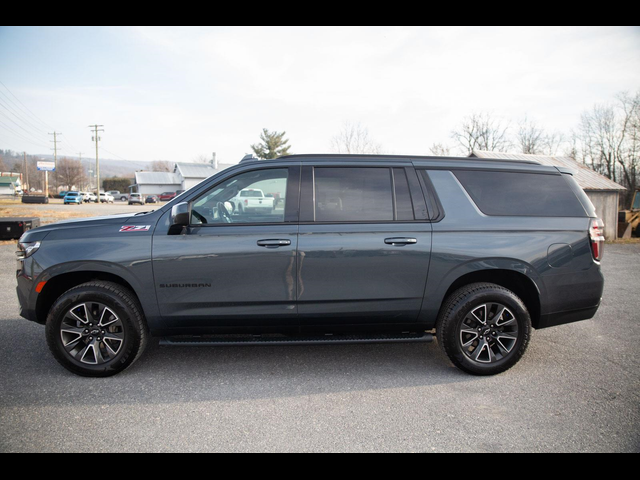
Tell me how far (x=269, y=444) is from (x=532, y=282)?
2.70 meters

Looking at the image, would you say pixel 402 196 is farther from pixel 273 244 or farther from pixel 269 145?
pixel 269 145

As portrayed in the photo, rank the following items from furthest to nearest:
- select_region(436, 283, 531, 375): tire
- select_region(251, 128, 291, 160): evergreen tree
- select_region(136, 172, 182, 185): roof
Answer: select_region(136, 172, 182, 185): roof → select_region(251, 128, 291, 160): evergreen tree → select_region(436, 283, 531, 375): tire

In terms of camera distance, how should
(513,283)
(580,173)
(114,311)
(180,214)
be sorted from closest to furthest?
1. (180,214)
2. (114,311)
3. (513,283)
4. (580,173)

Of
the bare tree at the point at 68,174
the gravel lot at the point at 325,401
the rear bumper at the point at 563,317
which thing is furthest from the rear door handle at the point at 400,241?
the bare tree at the point at 68,174

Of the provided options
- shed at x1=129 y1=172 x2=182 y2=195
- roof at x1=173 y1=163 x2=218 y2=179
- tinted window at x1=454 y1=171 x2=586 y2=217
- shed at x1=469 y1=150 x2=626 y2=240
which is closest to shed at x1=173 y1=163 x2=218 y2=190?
roof at x1=173 y1=163 x2=218 y2=179

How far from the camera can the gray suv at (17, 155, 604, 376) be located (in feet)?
11.8

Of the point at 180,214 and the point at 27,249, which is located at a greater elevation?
the point at 180,214

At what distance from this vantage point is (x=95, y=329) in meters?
3.63

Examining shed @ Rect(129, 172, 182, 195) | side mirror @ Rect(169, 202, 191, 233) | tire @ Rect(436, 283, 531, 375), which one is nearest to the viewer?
side mirror @ Rect(169, 202, 191, 233)

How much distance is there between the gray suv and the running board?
0.02 m

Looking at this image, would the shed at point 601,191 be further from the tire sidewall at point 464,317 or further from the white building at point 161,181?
the white building at point 161,181

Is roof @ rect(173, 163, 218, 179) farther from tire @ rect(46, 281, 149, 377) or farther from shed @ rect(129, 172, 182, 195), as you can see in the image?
tire @ rect(46, 281, 149, 377)

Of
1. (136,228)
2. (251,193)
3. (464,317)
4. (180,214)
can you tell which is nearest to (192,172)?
(136,228)

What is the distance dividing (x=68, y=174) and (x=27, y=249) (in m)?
105
